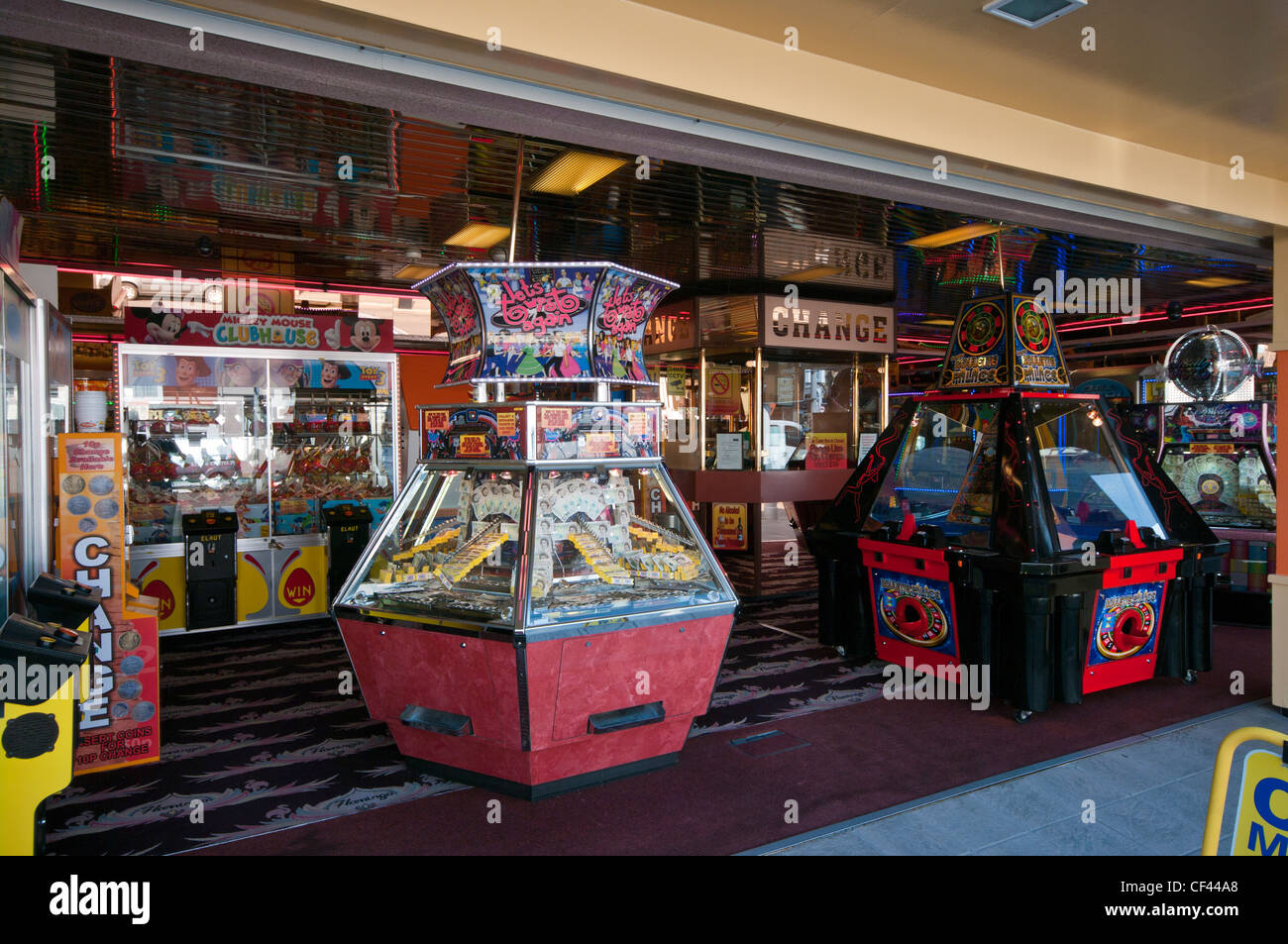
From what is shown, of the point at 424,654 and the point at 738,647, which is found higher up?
the point at 424,654

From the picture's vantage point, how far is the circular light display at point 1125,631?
4.36m

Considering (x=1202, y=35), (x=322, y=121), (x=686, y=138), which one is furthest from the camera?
(x=322, y=121)

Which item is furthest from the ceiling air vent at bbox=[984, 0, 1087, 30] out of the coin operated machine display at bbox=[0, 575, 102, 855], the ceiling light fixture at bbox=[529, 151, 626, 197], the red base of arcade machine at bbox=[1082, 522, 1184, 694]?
the coin operated machine display at bbox=[0, 575, 102, 855]

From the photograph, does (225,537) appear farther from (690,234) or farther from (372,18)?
(372,18)

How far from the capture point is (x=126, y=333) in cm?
603

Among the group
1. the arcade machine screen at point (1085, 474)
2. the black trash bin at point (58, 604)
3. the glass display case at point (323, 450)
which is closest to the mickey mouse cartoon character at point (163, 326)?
the glass display case at point (323, 450)

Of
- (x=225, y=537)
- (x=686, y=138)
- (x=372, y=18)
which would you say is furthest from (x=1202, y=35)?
(x=225, y=537)

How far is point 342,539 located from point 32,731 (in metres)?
4.23

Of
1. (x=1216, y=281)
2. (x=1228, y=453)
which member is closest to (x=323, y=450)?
(x=1228, y=453)

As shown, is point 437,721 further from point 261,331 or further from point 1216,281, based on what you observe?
point 1216,281

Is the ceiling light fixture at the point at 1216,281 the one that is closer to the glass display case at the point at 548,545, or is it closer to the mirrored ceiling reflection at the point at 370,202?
the mirrored ceiling reflection at the point at 370,202

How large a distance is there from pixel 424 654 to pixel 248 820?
90 centimetres

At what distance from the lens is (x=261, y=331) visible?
6.41m

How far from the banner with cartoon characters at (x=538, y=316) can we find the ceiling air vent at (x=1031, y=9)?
1642mm
